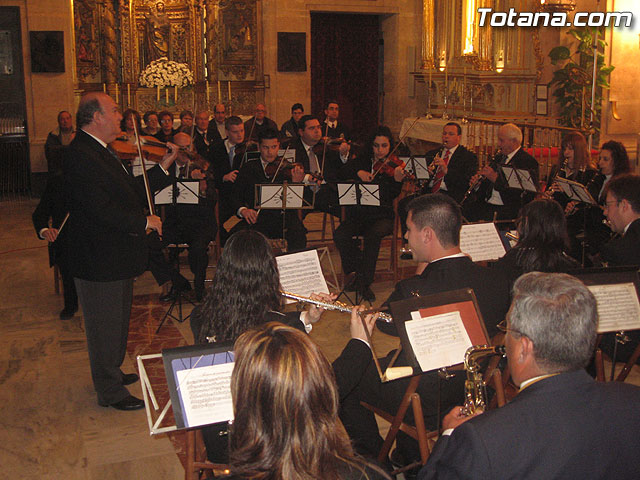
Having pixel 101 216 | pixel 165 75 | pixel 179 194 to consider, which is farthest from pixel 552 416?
pixel 165 75

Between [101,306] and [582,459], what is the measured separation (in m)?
2.92

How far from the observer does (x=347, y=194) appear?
6.15 meters

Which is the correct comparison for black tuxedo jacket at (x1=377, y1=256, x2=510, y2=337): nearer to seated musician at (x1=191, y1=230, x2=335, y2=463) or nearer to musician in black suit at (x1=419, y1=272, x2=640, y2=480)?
seated musician at (x1=191, y1=230, x2=335, y2=463)

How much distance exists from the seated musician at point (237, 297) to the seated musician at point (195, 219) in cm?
318

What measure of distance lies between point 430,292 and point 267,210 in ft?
11.8

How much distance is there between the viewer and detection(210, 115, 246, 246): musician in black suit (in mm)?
7105

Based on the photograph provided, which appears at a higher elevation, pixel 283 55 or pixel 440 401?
pixel 283 55

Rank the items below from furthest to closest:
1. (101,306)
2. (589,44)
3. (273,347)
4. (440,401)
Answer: (589,44)
(101,306)
(440,401)
(273,347)

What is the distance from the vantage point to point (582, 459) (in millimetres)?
1729

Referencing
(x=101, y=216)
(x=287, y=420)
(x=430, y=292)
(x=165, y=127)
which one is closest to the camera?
(x=287, y=420)

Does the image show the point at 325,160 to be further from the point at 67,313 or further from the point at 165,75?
the point at 165,75

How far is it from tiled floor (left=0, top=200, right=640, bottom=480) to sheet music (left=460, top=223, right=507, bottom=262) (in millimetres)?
1004

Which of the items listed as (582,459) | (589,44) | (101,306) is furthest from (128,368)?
(589,44)

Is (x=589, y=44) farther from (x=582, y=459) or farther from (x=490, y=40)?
(x=582, y=459)
